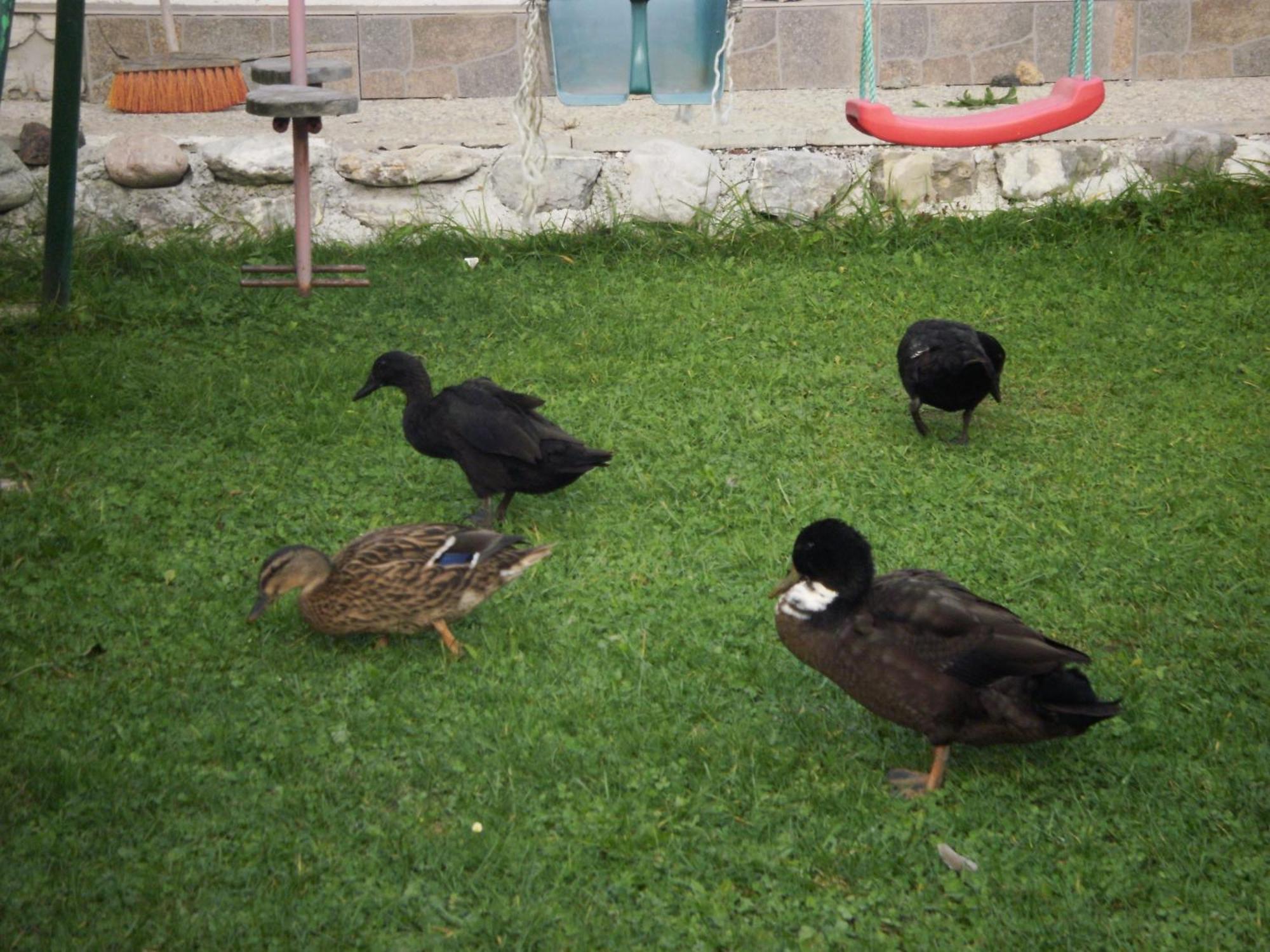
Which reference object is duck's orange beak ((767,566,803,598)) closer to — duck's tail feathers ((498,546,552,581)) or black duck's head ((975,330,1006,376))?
duck's tail feathers ((498,546,552,581))

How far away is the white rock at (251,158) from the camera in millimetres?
9445

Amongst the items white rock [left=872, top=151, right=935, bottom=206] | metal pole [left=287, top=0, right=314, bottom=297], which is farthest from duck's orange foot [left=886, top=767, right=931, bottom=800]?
Answer: white rock [left=872, top=151, right=935, bottom=206]

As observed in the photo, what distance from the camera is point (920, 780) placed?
424 cm

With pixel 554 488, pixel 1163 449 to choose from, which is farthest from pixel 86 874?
pixel 1163 449

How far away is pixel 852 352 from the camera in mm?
7996

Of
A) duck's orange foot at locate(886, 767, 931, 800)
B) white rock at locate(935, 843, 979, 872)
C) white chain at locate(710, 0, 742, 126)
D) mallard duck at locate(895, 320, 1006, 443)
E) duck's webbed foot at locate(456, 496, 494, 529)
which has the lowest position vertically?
white rock at locate(935, 843, 979, 872)

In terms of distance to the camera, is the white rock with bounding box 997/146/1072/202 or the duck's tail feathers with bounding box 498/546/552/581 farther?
the white rock with bounding box 997/146/1072/202

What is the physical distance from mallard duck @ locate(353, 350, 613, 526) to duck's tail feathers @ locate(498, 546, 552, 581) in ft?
2.20

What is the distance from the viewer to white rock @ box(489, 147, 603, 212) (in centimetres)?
960

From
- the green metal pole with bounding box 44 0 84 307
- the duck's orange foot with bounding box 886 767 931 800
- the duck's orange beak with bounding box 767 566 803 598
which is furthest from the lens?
the green metal pole with bounding box 44 0 84 307

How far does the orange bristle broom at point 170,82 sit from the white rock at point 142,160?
889 mm

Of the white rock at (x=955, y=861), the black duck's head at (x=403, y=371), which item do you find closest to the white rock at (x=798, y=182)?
the black duck's head at (x=403, y=371)

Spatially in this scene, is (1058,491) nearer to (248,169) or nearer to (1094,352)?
(1094,352)

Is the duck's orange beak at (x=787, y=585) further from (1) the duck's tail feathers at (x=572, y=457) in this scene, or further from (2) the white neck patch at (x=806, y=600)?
(1) the duck's tail feathers at (x=572, y=457)
